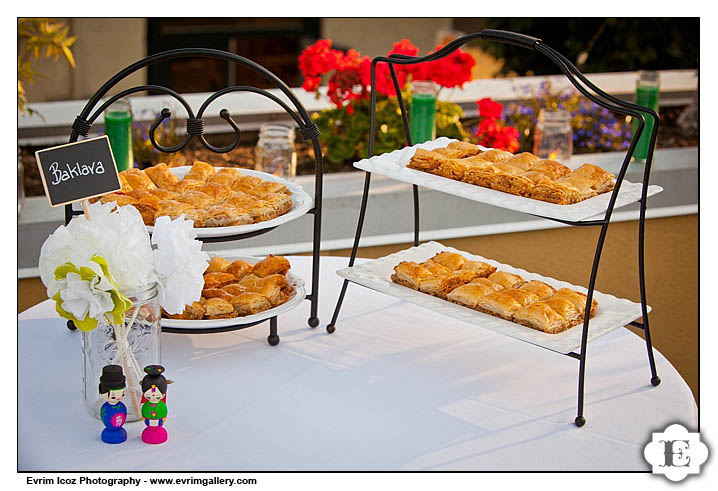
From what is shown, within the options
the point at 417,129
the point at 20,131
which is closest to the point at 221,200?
the point at 417,129

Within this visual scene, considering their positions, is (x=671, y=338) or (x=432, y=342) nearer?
(x=432, y=342)

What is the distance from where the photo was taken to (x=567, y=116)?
3.07 metres

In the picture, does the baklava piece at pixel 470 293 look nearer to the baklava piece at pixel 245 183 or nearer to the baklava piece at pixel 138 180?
the baklava piece at pixel 245 183

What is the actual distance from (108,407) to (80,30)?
402 cm

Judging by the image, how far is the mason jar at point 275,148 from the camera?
2773 millimetres

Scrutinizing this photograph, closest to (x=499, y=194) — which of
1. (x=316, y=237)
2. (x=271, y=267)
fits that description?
(x=316, y=237)

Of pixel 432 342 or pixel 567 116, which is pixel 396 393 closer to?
pixel 432 342

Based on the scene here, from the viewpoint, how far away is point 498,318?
1487mm

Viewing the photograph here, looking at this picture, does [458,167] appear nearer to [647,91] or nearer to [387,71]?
[387,71]

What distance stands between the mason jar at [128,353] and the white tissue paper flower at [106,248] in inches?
4.0

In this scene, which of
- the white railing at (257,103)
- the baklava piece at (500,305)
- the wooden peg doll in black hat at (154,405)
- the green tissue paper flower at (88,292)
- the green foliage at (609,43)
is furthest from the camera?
the green foliage at (609,43)

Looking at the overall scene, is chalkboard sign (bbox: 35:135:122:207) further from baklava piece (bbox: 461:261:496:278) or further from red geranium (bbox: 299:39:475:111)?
red geranium (bbox: 299:39:475:111)

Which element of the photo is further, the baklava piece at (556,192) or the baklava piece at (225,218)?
the baklava piece at (225,218)

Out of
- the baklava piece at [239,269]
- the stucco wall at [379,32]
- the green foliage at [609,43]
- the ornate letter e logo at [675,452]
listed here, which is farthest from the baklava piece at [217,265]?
the stucco wall at [379,32]
